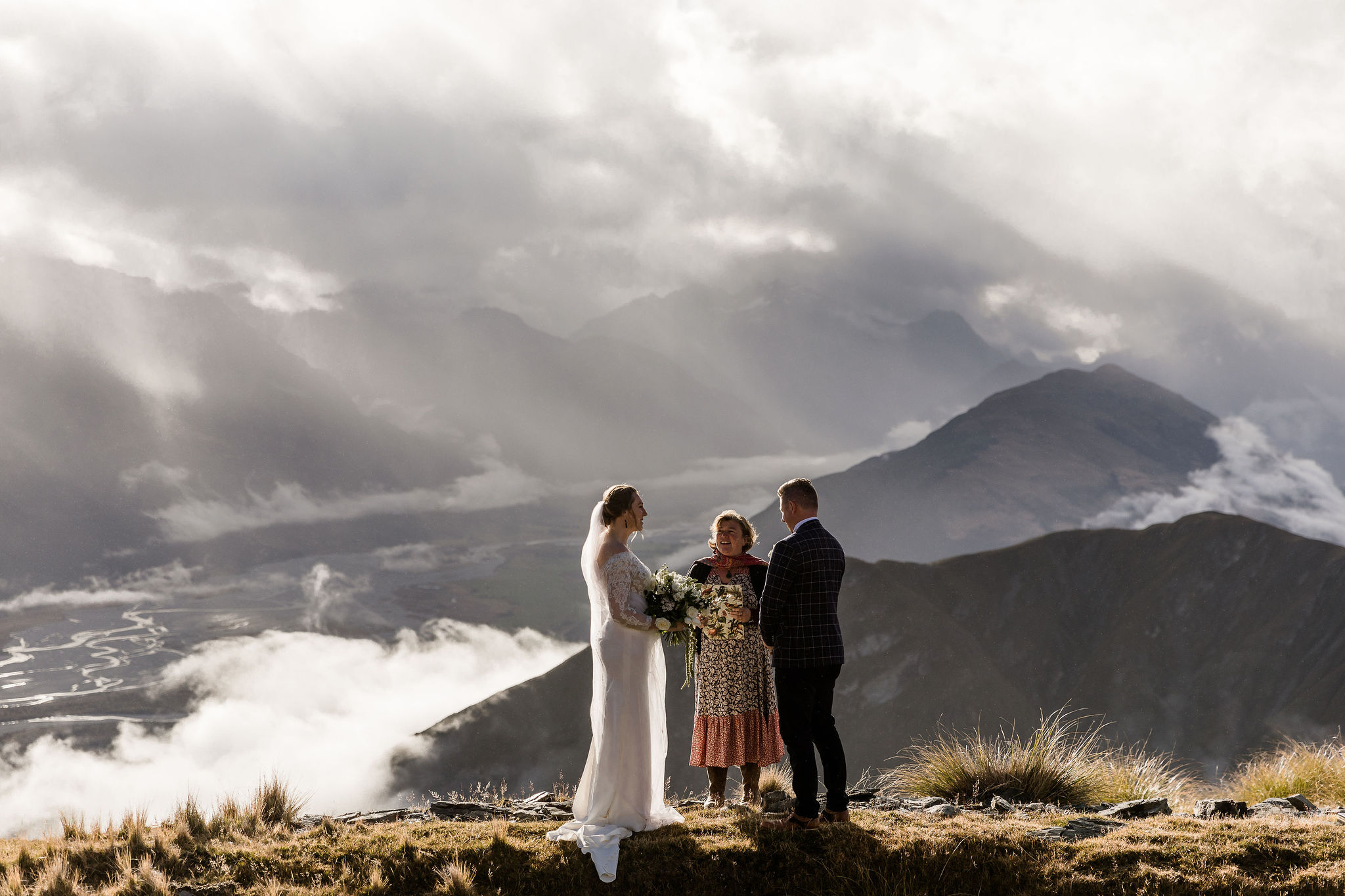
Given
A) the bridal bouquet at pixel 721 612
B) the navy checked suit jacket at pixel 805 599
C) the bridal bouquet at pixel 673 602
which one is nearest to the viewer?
the navy checked suit jacket at pixel 805 599

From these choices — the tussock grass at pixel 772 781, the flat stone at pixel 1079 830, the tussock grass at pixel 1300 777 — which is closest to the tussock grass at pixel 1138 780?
the tussock grass at pixel 1300 777

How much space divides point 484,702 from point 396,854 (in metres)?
129

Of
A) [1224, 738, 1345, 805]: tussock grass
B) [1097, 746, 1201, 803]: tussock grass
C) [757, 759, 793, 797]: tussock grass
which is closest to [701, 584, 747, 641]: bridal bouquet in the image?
[757, 759, 793, 797]: tussock grass

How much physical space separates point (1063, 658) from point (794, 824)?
144m

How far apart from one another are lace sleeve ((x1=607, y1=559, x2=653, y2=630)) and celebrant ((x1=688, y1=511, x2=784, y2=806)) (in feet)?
3.50

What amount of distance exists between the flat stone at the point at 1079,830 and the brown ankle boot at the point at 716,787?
2751 millimetres

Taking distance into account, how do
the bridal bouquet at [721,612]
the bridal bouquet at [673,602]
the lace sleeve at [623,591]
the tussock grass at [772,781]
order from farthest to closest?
the tussock grass at [772,781]
the bridal bouquet at [721,612]
the bridal bouquet at [673,602]
the lace sleeve at [623,591]

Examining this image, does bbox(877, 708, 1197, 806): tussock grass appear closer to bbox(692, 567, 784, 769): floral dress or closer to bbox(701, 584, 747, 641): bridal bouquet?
bbox(692, 567, 784, 769): floral dress

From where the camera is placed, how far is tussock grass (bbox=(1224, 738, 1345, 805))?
1112 cm

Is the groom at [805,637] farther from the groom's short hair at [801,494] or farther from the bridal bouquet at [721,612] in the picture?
the bridal bouquet at [721,612]

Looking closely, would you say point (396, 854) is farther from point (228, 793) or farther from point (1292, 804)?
point (1292, 804)

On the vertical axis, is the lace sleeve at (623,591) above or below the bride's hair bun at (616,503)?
below

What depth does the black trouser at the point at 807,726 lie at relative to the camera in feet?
23.8

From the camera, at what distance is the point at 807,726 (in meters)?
7.32
